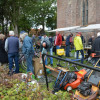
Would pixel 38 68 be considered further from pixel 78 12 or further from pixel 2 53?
pixel 78 12

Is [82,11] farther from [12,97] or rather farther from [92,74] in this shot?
[12,97]

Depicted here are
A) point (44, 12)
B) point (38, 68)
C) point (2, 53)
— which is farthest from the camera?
point (44, 12)

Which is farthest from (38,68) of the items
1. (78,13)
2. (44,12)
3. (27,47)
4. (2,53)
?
(44,12)

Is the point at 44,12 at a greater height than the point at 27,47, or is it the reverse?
the point at 44,12

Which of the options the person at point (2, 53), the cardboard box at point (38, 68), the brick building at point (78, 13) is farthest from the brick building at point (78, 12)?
the person at point (2, 53)

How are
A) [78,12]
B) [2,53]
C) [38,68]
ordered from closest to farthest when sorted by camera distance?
[38,68] → [2,53] → [78,12]

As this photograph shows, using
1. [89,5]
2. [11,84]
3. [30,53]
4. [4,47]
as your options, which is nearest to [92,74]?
[30,53]

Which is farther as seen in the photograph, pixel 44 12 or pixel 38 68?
pixel 44 12

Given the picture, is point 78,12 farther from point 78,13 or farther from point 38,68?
point 38,68

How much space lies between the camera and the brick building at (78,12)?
16753 mm

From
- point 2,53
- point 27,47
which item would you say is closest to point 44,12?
point 2,53

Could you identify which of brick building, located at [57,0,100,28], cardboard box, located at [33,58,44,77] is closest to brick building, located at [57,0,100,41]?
brick building, located at [57,0,100,28]

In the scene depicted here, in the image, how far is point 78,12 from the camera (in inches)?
787

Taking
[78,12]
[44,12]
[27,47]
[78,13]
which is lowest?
[27,47]
